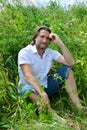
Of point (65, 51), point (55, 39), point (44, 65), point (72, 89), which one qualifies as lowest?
point (72, 89)

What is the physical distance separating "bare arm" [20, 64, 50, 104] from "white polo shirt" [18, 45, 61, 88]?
2.3 inches

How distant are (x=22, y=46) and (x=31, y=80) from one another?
1.13m

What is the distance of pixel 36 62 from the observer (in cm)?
459

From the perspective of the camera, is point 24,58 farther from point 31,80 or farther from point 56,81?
point 56,81

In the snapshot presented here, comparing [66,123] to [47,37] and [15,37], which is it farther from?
[15,37]

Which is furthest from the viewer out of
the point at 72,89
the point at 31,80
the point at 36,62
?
the point at 36,62

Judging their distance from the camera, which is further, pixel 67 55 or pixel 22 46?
pixel 22 46

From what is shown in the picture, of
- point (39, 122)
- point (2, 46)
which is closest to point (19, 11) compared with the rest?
point (2, 46)

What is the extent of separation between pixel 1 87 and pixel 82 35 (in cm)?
164

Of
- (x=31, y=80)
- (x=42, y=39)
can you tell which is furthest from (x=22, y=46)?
(x=31, y=80)

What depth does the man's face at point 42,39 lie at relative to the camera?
461 cm

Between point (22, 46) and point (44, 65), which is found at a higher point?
point (22, 46)

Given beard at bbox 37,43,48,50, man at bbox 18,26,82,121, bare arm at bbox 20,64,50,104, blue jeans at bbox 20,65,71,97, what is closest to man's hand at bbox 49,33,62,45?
man at bbox 18,26,82,121

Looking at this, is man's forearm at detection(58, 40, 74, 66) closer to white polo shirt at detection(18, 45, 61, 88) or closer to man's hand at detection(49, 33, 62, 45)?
man's hand at detection(49, 33, 62, 45)
